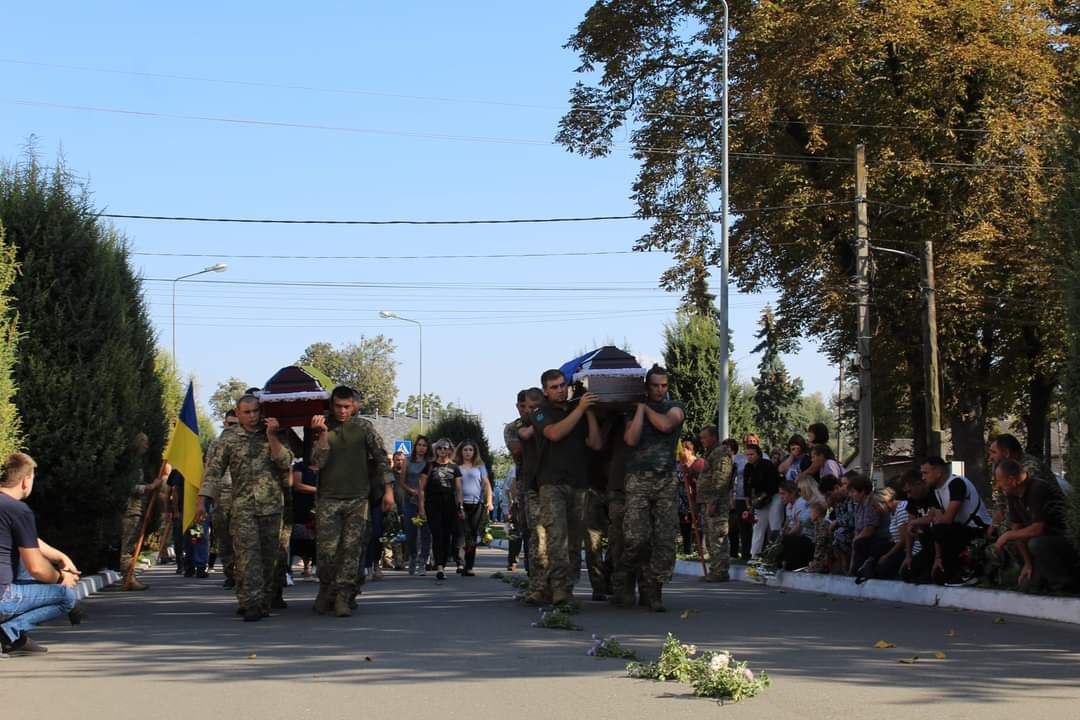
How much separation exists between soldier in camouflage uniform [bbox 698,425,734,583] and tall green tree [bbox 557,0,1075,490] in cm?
1297

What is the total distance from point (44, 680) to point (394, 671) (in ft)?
7.18

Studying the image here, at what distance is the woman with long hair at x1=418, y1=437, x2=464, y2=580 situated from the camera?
21.4 metres

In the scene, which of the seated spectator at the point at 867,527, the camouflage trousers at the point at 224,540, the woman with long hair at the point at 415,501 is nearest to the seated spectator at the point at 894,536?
the seated spectator at the point at 867,527

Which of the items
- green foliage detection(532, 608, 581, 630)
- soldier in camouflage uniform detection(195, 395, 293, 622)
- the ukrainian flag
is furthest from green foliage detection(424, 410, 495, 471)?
green foliage detection(532, 608, 581, 630)

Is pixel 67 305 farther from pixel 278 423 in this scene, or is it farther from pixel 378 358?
pixel 378 358

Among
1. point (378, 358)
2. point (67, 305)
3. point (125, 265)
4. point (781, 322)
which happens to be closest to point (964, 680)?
point (67, 305)

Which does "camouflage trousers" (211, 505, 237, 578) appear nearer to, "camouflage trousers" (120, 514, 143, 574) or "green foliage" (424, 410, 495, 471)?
"camouflage trousers" (120, 514, 143, 574)

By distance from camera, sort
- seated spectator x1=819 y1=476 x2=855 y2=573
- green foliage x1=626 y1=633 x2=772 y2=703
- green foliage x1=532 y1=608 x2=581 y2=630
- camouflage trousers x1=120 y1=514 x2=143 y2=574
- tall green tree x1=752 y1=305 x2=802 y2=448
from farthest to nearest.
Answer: tall green tree x1=752 y1=305 x2=802 y2=448 < camouflage trousers x1=120 y1=514 x2=143 y2=574 < seated spectator x1=819 y1=476 x2=855 y2=573 < green foliage x1=532 y1=608 x2=581 y2=630 < green foliage x1=626 y1=633 x2=772 y2=703

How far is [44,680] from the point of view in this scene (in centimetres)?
937

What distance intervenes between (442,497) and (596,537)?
6757mm

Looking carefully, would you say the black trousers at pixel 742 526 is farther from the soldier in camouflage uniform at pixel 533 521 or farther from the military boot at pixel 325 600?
the military boot at pixel 325 600

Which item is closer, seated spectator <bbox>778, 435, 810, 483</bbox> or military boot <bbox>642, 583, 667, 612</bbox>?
military boot <bbox>642, 583, 667, 612</bbox>

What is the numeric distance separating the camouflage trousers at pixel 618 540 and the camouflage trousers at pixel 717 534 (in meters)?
5.10

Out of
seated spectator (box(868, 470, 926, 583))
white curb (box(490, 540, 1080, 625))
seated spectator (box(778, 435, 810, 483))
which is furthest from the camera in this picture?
seated spectator (box(778, 435, 810, 483))
